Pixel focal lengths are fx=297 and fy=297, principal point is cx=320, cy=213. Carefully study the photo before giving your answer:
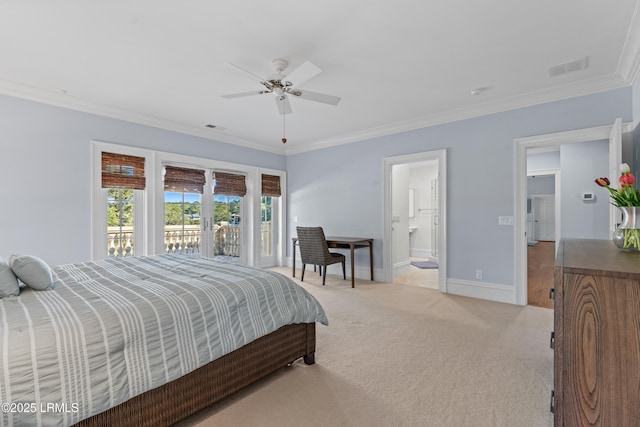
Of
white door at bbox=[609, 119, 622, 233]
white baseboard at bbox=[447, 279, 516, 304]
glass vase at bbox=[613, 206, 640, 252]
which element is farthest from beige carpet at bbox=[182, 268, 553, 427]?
white door at bbox=[609, 119, 622, 233]

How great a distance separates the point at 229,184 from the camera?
535cm

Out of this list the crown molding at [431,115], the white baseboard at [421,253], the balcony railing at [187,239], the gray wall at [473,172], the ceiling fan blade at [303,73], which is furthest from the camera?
the white baseboard at [421,253]

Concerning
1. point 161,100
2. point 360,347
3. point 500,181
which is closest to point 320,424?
point 360,347

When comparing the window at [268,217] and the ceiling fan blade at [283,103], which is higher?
the ceiling fan blade at [283,103]

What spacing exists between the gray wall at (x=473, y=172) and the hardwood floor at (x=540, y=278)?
0.52 meters

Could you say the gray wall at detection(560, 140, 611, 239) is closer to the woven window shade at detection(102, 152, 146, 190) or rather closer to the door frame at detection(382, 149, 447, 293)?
the door frame at detection(382, 149, 447, 293)

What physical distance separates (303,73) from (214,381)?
7.41 ft

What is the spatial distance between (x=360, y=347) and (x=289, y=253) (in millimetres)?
3880

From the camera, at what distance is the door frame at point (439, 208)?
13.7ft

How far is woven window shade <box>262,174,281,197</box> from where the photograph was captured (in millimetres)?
5871

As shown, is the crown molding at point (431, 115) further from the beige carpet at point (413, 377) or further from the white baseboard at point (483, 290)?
the beige carpet at point (413, 377)

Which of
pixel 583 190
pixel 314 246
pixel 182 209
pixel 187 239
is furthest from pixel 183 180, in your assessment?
pixel 583 190

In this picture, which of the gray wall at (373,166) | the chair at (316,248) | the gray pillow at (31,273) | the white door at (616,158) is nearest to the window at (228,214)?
the gray wall at (373,166)

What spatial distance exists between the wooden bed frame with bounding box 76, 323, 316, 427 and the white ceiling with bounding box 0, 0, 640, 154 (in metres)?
2.25
